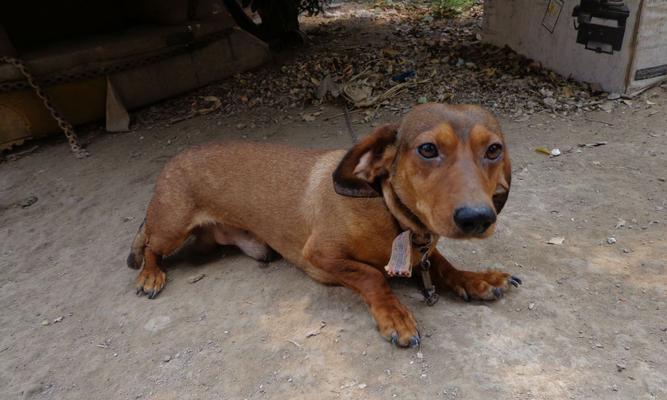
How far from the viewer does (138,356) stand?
2.71 meters

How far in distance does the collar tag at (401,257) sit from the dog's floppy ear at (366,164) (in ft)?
0.84

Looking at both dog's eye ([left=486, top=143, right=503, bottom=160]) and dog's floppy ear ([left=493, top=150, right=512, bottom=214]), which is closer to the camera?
dog's eye ([left=486, top=143, right=503, bottom=160])

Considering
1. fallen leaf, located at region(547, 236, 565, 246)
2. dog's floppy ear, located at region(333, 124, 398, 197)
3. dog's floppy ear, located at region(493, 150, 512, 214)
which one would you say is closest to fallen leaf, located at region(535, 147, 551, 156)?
fallen leaf, located at region(547, 236, 565, 246)


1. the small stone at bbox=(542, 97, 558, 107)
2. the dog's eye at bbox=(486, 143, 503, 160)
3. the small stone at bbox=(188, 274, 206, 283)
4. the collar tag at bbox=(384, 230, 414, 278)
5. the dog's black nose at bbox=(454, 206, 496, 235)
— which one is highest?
the dog's eye at bbox=(486, 143, 503, 160)

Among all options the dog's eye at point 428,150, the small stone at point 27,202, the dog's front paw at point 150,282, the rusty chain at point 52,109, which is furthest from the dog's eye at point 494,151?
the rusty chain at point 52,109

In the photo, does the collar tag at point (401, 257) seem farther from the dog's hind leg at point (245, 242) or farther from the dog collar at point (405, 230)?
the dog's hind leg at point (245, 242)

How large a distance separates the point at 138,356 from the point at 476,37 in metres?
6.88

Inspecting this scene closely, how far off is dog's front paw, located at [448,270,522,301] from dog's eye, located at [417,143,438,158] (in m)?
0.86

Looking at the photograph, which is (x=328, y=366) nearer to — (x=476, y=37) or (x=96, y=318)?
(x=96, y=318)

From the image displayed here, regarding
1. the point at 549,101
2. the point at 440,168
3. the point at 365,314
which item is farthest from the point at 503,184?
the point at 549,101

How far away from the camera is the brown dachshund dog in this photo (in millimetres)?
2176

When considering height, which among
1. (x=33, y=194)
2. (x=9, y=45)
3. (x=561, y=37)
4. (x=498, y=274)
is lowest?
(x=33, y=194)

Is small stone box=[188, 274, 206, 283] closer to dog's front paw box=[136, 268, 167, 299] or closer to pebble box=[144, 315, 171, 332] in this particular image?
dog's front paw box=[136, 268, 167, 299]

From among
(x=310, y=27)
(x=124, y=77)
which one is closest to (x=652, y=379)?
(x=124, y=77)
